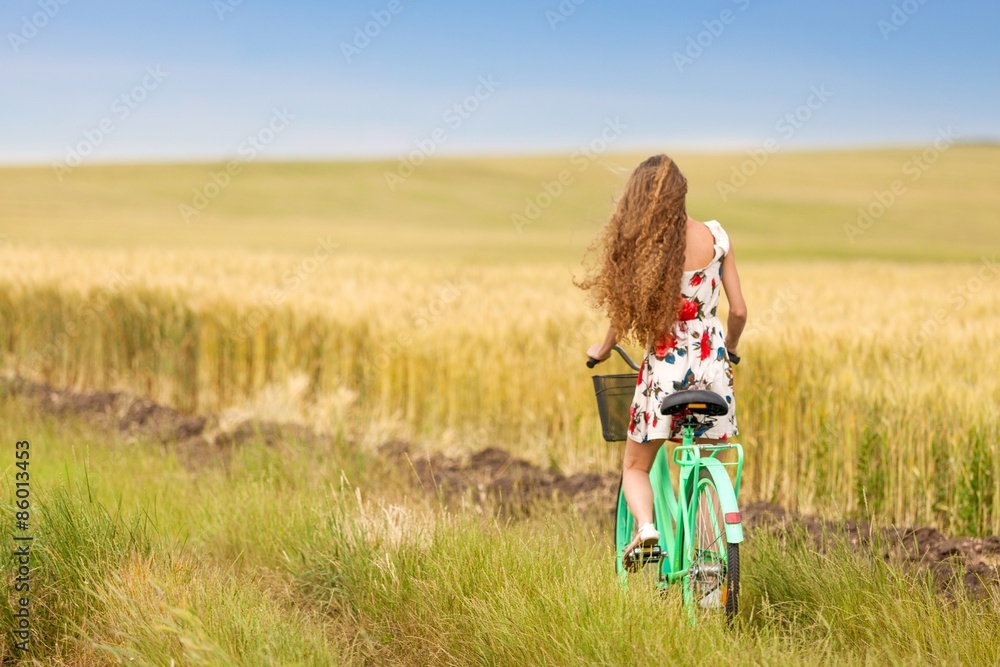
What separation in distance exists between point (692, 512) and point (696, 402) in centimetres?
47

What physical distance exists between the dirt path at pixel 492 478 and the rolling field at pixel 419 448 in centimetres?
21

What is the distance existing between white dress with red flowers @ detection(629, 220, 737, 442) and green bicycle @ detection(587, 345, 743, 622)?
0.10m

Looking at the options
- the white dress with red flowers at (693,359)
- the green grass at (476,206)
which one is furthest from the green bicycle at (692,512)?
the green grass at (476,206)

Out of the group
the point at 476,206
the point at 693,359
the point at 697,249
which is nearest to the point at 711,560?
the point at 693,359

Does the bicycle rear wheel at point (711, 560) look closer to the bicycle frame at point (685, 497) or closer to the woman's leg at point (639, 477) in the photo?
the bicycle frame at point (685, 497)

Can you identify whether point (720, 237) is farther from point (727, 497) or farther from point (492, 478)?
point (492, 478)

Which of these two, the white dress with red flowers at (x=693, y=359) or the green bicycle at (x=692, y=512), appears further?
the white dress with red flowers at (x=693, y=359)

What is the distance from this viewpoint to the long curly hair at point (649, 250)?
3809 millimetres

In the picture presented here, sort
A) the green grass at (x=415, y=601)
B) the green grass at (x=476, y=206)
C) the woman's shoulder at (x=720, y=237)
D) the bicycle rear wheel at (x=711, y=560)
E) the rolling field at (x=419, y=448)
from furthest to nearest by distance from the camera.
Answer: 1. the green grass at (x=476, y=206)
2. the woman's shoulder at (x=720, y=237)
3. the bicycle rear wheel at (x=711, y=560)
4. the rolling field at (x=419, y=448)
5. the green grass at (x=415, y=601)

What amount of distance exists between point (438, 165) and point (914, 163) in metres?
41.7

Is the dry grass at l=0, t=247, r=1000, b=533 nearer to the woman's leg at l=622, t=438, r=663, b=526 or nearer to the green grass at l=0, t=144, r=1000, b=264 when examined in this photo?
the woman's leg at l=622, t=438, r=663, b=526

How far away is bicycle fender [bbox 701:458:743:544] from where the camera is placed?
3.38 m

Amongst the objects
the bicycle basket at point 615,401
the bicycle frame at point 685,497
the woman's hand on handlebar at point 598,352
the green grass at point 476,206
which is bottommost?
the bicycle frame at point 685,497

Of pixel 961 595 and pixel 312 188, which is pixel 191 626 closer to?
pixel 961 595
